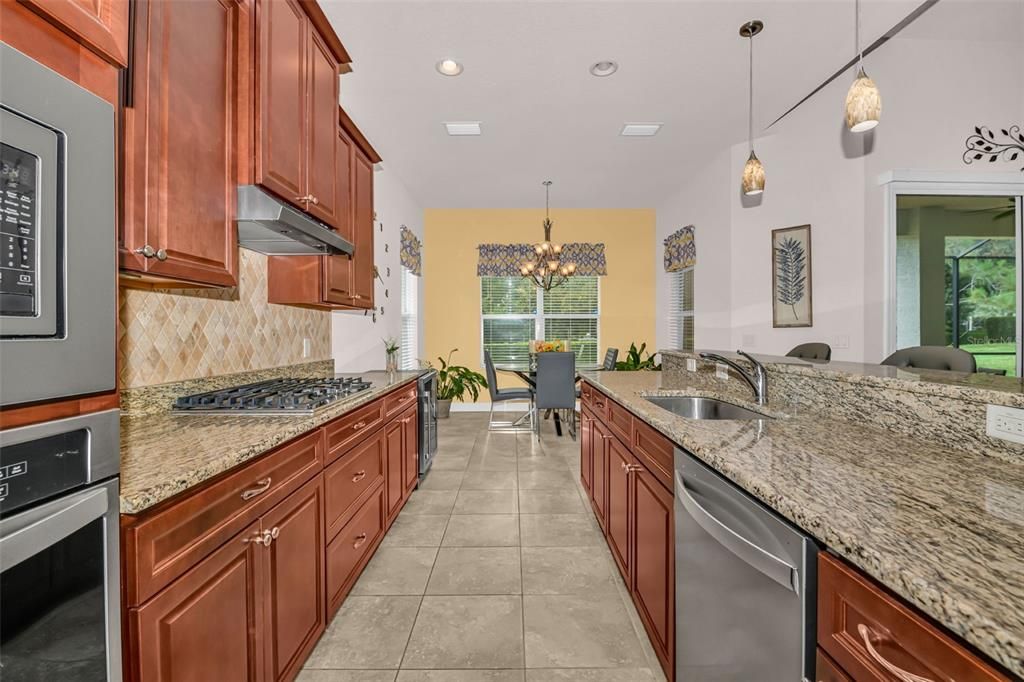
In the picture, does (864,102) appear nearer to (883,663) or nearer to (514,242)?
(883,663)

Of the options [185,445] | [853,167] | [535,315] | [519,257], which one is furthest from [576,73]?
[535,315]

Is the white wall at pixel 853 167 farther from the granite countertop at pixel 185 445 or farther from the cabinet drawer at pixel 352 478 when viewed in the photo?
the granite countertop at pixel 185 445

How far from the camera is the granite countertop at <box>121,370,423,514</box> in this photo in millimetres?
888

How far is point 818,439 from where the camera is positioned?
125cm

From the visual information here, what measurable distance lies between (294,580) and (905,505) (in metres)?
1.62

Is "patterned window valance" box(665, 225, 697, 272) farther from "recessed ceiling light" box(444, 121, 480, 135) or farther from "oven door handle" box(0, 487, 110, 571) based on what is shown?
"oven door handle" box(0, 487, 110, 571)

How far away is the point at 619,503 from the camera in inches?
80.9

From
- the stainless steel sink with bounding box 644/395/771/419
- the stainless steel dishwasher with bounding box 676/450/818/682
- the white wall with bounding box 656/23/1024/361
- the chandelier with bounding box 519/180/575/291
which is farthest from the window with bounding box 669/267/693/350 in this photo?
the stainless steel dishwasher with bounding box 676/450/818/682

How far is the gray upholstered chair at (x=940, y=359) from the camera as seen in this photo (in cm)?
227

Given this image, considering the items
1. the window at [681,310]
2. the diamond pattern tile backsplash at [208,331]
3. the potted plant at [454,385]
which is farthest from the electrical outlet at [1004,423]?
the potted plant at [454,385]

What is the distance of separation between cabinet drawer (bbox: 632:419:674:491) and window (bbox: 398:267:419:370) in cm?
396

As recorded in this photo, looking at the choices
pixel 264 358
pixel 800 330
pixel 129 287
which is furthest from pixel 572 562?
pixel 800 330

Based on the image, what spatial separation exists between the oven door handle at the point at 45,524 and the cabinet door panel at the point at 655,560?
139 cm

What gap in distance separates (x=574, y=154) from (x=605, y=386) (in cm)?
297
